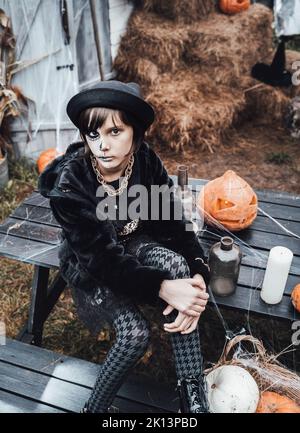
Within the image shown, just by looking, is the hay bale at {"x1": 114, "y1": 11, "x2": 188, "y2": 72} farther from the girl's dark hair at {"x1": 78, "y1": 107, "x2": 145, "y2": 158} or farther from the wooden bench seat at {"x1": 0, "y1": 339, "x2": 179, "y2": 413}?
the wooden bench seat at {"x1": 0, "y1": 339, "x2": 179, "y2": 413}

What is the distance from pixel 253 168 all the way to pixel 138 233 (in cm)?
284

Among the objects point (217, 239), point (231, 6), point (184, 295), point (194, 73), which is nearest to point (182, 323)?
point (184, 295)

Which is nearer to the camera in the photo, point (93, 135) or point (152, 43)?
point (93, 135)

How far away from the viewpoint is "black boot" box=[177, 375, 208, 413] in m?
1.82

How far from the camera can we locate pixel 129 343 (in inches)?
73.3

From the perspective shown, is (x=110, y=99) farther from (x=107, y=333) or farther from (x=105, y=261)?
(x=107, y=333)

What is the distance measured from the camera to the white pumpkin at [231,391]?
6.13 feet

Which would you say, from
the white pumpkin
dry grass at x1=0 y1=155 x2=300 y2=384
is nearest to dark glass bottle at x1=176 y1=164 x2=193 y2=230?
dry grass at x1=0 y1=155 x2=300 y2=384

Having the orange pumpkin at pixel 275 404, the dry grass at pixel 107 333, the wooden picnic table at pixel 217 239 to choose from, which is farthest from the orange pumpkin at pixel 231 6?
the orange pumpkin at pixel 275 404

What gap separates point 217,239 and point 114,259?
732 mm

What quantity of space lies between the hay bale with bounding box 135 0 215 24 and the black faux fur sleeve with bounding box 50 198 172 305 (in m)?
4.01

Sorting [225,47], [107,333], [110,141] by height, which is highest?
[225,47]
